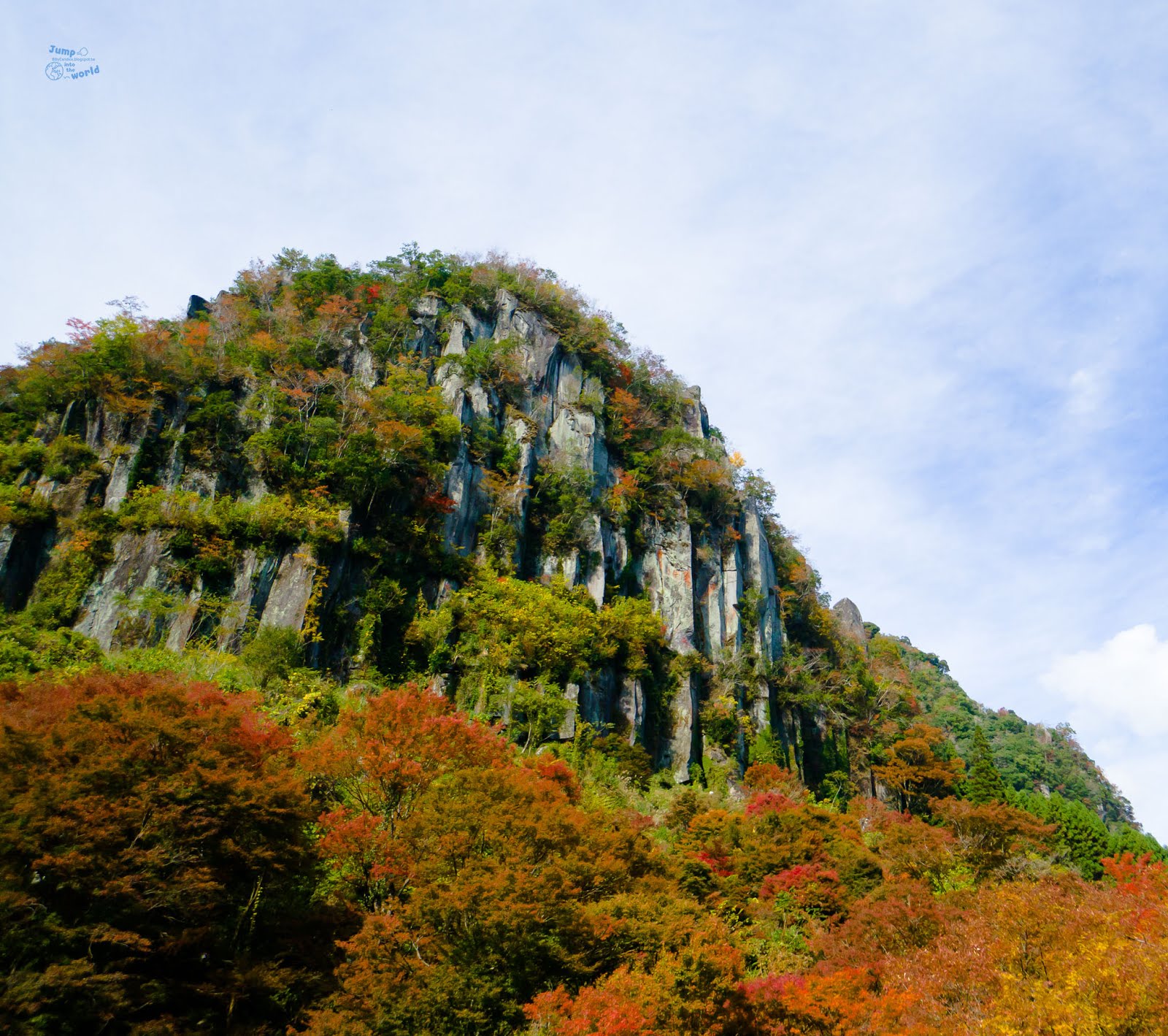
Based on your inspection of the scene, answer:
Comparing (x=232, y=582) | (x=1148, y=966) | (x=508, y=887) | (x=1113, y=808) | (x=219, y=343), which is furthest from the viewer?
(x=1113, y=808)

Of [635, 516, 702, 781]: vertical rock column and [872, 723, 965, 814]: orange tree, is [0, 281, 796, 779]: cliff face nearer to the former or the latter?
[635, 516, 702, 781]: vertical rock column

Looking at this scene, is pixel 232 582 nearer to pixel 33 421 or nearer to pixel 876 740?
pixel 33 421

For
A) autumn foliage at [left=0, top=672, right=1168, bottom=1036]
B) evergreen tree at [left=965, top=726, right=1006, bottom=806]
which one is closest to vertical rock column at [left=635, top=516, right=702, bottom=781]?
autumn foliage at [left=0, top=672, right=1168, bottom=1036]

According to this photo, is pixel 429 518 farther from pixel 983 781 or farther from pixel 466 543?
pixel 983 781

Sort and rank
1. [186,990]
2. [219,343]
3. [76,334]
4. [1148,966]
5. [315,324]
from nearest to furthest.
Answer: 1. [1148,966]
2. [186,990]
3. [76,334]
4. [219,343]
5. [315,324]

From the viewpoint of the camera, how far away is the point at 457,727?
58.9 ft

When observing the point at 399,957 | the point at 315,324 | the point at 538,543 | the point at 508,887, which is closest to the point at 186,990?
the point at 399,957

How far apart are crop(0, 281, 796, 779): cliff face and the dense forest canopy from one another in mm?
170

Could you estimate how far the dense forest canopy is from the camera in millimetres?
12406

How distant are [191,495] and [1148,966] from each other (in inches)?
1200

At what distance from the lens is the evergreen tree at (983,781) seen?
44.4 m

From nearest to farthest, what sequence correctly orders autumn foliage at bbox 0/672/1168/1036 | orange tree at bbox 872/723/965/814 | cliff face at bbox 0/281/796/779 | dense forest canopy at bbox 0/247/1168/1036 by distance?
autumn foliage at bbox 0/672/1168/1036 < dense forest canopy at bbox 0/247/1168/1036 < cliff face at bbox 0/281/796/779 < orange tree at bbox 872/723/965/814

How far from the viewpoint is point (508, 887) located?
1355 cm

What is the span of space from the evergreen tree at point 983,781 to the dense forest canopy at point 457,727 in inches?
14.0
